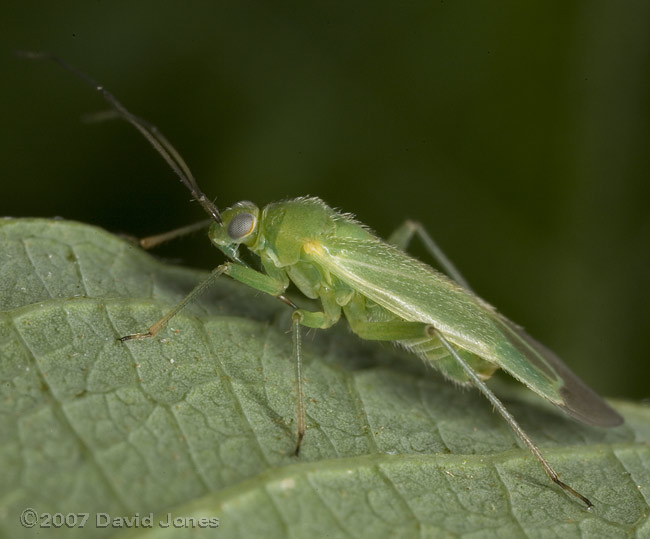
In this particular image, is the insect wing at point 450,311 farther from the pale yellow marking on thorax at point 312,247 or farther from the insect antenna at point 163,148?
the insect antenna at point 163,148

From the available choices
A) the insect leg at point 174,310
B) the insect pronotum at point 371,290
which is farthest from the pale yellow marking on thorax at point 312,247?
the insect leg at point 174,310

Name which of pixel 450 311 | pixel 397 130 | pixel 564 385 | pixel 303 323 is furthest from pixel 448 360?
pixel 397 130

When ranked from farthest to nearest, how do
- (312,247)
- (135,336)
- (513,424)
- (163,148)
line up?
1. (312,247)
2. (163,148)
3. (513,424)
4. (135,336)

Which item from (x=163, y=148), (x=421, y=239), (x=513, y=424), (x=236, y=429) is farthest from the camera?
(x=421, y=239)

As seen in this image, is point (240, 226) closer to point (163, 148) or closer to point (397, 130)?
point (163, 148)

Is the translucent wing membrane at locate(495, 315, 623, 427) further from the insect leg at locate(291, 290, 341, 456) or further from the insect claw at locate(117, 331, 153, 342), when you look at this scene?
the insect claw at locate(117, 331, 153, 342)

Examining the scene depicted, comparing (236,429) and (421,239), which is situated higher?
(421,239)

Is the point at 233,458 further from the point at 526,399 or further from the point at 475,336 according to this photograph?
the point at 526,399
